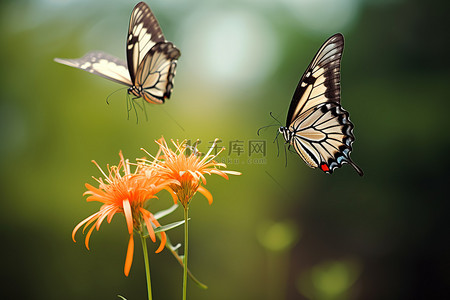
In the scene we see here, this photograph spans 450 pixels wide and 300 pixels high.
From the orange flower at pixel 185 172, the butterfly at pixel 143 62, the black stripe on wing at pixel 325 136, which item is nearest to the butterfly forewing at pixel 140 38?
the butterfly at pixel 143 62

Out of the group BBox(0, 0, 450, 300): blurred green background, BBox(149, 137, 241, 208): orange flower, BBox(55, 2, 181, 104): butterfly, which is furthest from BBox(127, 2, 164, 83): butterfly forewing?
BBox(0, 0, 450, 300): blurred green background

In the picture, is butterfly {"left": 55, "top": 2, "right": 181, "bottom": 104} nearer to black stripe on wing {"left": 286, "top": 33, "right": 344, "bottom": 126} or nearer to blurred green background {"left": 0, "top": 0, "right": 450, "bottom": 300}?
black stripe on wing {"left": 286, "top": 33, "right": 344, "bottom": 126}

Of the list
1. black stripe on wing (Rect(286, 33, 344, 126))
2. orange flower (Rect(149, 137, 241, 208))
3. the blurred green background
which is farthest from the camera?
the blurred green background

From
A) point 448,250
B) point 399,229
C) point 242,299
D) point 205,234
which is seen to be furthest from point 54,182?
point 448,250

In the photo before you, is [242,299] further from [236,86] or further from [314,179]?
[236,86]

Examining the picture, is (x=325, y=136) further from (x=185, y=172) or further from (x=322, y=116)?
(x=185, y=172)

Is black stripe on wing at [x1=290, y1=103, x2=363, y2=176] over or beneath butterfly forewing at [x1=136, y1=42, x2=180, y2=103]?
beneath

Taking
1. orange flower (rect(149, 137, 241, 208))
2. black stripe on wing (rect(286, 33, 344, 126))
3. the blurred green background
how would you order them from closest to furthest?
1. orange flower (rect(149, 137, 241, 208))
2. black stripe on wing (rect(286, 33, 344, 126))
3. the blurred green background

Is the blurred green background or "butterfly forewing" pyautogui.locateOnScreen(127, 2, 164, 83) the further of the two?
the blurred green background

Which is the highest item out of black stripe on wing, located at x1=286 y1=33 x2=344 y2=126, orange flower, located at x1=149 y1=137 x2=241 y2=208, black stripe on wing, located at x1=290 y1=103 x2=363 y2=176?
black stripe on wing, located at x1=286 y1=33 x2=344 y2=126
